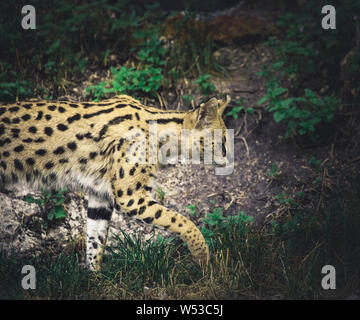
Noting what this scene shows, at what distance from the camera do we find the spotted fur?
4199mm

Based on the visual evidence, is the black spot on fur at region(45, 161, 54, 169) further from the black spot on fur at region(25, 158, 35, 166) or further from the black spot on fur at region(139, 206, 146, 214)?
the black spot on fur at region(139, 206, 146, 214)

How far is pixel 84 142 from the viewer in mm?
4332

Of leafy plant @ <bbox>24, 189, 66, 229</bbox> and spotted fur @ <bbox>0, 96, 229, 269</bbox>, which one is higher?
spotted fur @ <bbox>0, 96, 229, 269</bbox>

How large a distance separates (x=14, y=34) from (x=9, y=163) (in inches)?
113

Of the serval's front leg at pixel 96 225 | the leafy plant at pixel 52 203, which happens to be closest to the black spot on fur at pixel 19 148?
the serval's front leg at pixel 96 225

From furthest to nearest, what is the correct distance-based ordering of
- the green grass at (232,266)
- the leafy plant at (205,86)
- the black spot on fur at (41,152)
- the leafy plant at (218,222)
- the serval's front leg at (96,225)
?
the leafy plant at (205,86) → the serval's front leg at (96,225) → the leafy plant at (218,222) → the black spot on fur at (41,152) → the green grass at (232,266)

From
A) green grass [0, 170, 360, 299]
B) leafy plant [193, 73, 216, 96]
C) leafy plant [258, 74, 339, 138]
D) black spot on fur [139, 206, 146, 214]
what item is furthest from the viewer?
leafy plant [193, 73, 216, 96]

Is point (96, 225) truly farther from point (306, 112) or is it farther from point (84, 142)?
point (306, 112)

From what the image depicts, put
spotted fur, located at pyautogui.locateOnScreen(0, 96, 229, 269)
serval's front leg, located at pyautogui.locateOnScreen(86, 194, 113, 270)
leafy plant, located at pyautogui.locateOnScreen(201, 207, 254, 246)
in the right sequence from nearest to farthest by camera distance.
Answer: spotted fur, located at pyautogui.locateOnScreen(0, 96, 229, 269) < leafy plant, located at pyautogui.locateOnScreen(201, 207, 254, 246) < serval's front leg, located at pyautogui.locateOnScreen(86, 194, 113, 270)

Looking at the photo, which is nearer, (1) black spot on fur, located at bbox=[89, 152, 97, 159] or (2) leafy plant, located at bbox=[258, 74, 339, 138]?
(1) black spot on fur, located at bbox=[89, 152, 97, 159]

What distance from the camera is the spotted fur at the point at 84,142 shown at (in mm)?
4199

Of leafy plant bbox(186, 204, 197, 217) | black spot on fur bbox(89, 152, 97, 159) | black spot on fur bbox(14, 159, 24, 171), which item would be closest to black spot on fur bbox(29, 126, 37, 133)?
black spot on fur bbox(14, 159, 24, 171)

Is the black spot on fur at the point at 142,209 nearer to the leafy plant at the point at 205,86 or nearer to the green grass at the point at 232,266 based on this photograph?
the green grass at the point at 232,266

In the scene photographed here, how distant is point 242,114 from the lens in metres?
6.11
